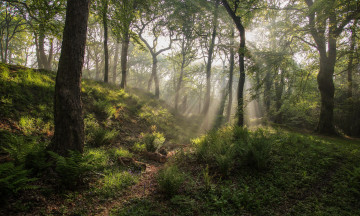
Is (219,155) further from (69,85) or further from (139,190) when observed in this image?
(69,85)

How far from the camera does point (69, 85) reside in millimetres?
4008

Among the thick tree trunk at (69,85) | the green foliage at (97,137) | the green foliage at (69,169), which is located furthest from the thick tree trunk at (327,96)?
the thick tree trunk at (69,85)

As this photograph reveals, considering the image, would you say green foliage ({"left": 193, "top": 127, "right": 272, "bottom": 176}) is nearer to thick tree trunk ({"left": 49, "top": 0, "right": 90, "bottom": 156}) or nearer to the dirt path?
the dirt path

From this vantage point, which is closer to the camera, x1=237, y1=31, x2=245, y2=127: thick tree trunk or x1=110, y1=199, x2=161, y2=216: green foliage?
x1=110, y1=199, x2=161, y2=216: green foliage

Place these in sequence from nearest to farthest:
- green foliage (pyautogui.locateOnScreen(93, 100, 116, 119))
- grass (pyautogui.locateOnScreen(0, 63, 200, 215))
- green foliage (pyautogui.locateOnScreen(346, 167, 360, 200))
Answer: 1. grass (pyautogui.locateOnScreen(0, 63, 200, 215))
2. green foliage (pyautogui.locateOnScreen(346, 167, 360, 200))
3. green foliage (pyautogui.locateOnScreen(93, 100, 116, 119))

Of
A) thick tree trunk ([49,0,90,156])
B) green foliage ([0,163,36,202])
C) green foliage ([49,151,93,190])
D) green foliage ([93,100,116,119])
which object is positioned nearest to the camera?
green foliage ([0,163,36,202])

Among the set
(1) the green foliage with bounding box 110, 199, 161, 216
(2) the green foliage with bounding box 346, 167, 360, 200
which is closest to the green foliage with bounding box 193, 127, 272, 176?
(2) the green foliage with bounding box 346, 167, 360, 200

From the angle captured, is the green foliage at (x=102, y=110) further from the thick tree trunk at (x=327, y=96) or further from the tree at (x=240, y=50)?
the thick tree trunk at (x=327, y=96)

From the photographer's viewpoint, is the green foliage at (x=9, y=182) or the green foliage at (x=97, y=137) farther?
the green foliage at (x=97, y=137)

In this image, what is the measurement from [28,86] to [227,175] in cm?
851

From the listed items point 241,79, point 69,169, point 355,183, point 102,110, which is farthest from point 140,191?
point 241,79

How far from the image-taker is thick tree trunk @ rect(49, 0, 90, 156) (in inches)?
156

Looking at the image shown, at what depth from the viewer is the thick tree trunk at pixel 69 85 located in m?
3.95

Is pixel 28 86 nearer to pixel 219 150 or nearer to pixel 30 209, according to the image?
pixel 30 209
